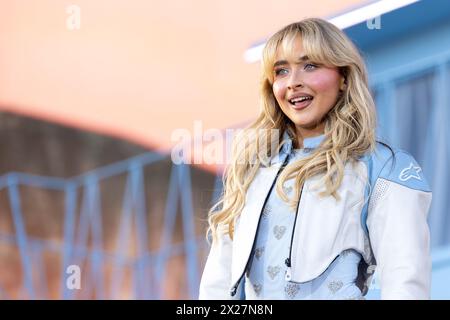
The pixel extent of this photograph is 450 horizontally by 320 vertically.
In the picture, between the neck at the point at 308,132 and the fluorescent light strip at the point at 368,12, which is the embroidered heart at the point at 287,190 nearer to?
the neck at the point at 308,132

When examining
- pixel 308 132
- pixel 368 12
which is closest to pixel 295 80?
pixel 308 132

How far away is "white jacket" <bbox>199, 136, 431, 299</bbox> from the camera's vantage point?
2020mm

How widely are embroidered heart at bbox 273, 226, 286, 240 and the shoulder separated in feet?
0.69

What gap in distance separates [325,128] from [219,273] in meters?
0.39

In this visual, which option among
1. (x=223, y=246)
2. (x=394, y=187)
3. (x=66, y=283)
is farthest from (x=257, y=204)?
(x=66, y=283)

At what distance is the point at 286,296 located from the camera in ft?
6.92

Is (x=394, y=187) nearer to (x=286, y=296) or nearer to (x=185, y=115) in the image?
(x=286, y=296)

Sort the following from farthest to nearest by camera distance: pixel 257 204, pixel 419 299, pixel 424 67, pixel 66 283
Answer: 1. pixel 66 283
2. pixel 424 67
3. pixel 257 204
4. pixel 419 299

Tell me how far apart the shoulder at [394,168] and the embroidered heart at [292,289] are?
27cm

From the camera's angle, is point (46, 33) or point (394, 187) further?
point (46, 33)

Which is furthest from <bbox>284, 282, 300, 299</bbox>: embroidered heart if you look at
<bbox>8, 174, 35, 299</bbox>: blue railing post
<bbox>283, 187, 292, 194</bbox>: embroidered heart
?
<bbox>8, 174, 35, 299</bbox>: blue railing post

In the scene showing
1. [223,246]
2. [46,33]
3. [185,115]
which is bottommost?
[223,246]

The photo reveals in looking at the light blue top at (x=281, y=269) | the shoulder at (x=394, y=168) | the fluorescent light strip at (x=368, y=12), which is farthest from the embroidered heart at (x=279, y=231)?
the fluorescent light strip at (x=368, y=12)
